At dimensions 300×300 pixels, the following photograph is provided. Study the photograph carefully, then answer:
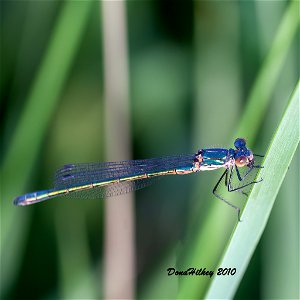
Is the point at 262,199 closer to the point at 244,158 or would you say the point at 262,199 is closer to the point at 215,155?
the point at 244,158

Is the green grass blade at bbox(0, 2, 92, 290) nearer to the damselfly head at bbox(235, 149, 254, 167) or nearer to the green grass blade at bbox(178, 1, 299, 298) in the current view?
the green grass blade at bbox(178, 1, 299, 298)

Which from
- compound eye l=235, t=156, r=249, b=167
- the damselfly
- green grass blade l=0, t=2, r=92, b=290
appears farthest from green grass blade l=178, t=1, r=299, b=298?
green grass blade l=0, t=2, r=92, b=290

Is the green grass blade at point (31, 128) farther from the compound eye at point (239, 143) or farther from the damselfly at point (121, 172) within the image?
the compound eye at point (239, 143)

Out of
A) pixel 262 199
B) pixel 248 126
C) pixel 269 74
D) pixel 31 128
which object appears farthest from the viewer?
pixel 31 128

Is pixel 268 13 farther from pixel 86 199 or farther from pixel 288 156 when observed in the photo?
pixel 86 199

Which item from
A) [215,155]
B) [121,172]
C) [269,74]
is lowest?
[121,172]

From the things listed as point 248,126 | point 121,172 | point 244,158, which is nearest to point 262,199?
point 248,126
